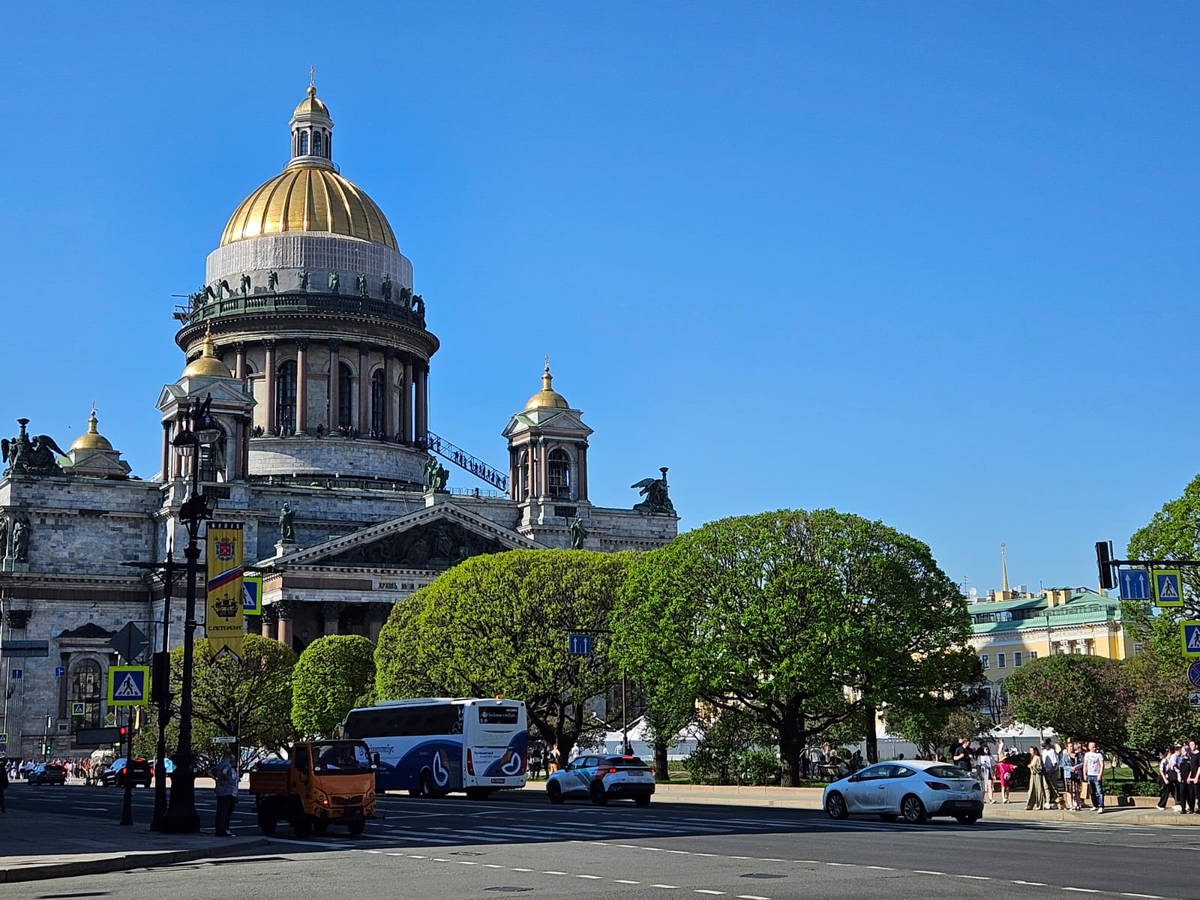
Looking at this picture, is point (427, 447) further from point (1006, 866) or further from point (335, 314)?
point (1006, 866)

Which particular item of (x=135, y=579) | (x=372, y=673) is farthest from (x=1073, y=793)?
(x=135, y=579)

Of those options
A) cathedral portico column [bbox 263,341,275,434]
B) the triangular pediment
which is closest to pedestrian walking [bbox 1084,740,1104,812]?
the triangular pediment

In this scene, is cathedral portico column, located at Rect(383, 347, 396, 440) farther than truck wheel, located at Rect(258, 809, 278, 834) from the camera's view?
Yes

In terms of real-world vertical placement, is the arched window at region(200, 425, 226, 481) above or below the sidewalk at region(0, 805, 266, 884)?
above

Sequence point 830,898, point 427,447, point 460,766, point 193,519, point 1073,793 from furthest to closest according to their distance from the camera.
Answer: point 427,447 < point 460,766 < point 1073,793 < point 193,519 < point 830,898

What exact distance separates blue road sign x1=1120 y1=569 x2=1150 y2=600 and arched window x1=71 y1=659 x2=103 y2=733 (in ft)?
229

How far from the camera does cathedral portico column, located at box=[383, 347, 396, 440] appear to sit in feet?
360

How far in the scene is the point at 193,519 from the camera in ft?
120

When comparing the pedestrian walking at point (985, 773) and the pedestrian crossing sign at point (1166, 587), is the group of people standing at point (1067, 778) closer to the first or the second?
the pedestrian walking at point (985, 773)

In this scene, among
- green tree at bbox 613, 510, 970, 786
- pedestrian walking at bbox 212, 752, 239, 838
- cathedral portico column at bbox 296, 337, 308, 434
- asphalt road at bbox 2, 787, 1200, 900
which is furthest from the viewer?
cathedral portico column at bbox 296, 337, 308, 434

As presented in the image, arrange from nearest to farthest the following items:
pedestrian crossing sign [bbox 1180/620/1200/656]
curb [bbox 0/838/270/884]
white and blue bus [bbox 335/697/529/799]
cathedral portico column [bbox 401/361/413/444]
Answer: curb [bbox 0/838/270/884]
pedestrian crossing sign [bbox 1180/620/1200/656]
white and blue bus [bbox 335/697/529/799]
cathedral portico column [bbox 401/361/413/444]

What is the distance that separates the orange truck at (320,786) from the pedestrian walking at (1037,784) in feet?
60.3

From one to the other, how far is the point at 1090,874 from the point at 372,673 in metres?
59.4

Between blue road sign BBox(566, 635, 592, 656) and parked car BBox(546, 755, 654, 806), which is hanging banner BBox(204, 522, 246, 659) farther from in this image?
blue road sign BBox(566, 635, 592, 656)
